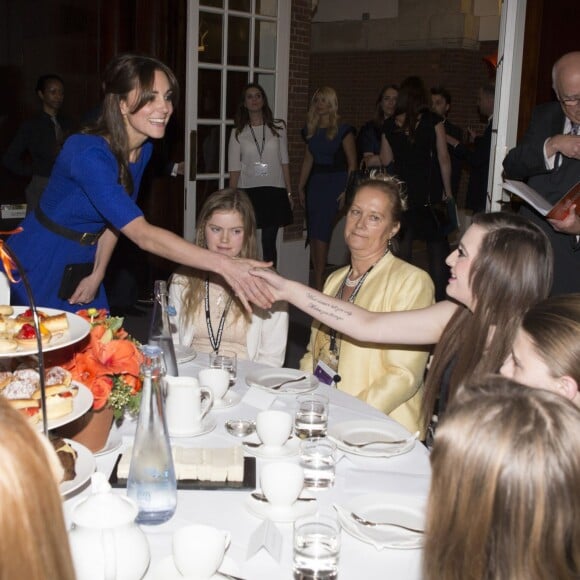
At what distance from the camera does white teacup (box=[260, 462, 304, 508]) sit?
4.99 feet

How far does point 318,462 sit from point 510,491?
0.81 metres

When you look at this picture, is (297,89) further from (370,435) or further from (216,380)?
(370,435)

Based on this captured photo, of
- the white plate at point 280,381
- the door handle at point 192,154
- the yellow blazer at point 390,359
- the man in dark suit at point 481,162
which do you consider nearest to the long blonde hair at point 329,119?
the man in dark suit at point 481,162

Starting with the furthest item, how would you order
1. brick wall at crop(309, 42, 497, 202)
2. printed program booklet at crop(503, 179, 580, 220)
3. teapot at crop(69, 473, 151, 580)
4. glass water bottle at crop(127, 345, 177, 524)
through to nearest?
brick wall at crop(309, 42, 497, 202) < printed program booklet at crop(503, 179, 580, 220) < glass water bottle at crop(127, 345, 177, 524) < teapot at crop(69, 473, 151, 580)

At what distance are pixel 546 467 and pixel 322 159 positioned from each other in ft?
20.7

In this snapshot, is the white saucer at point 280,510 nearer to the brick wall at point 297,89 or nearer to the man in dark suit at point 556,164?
the man in dark suit at point 556,164

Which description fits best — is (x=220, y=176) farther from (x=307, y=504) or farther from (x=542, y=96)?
(x=307, y=504)

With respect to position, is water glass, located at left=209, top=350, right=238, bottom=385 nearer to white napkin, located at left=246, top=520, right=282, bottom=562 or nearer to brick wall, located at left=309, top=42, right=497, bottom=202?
white napkin, located at left=246, top=520, right=282, bottom=562

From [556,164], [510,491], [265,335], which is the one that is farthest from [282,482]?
[556,164]

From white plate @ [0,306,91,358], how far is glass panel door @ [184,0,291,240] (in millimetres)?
4559

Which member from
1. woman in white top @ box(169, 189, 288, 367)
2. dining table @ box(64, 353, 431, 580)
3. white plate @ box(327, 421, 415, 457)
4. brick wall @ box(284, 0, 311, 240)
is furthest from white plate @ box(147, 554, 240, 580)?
Answer: brick wall @ box(284, 0, 311, 240)

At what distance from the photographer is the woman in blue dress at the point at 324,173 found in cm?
705

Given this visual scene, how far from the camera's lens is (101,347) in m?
1.73

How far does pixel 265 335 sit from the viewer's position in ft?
9.78
